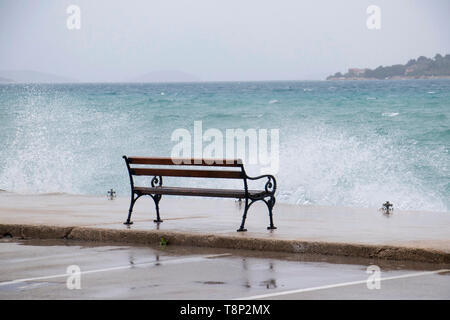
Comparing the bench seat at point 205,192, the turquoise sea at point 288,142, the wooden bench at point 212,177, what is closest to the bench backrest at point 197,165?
the wooden bench at point 212,177

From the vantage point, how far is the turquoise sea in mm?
24016

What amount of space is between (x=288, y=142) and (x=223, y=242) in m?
21.4

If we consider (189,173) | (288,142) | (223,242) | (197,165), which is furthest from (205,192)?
(288,142)

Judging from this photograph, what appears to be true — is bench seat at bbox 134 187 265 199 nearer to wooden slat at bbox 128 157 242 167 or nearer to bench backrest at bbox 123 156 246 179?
bench backrest at bbox 123 156 246 179

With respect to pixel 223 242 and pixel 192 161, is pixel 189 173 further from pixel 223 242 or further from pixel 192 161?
pixel 223 242

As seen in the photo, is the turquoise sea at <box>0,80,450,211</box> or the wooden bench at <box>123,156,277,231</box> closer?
the wooden bench at <box>123,156,277,231</box>

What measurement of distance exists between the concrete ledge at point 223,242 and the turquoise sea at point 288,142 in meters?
10.3

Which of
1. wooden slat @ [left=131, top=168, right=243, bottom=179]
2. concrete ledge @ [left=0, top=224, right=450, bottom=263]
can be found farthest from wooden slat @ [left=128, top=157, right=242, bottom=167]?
concrete ledge @ [left=0, top=224, right=450, bottom=263]

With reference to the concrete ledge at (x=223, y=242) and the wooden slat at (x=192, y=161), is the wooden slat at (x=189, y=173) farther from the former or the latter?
the concrete ledge at (x=223, y=242)

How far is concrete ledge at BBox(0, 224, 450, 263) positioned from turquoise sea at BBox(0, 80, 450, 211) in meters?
10.3

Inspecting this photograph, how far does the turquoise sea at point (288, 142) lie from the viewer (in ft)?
78.8

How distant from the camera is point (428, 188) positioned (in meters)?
24.5
